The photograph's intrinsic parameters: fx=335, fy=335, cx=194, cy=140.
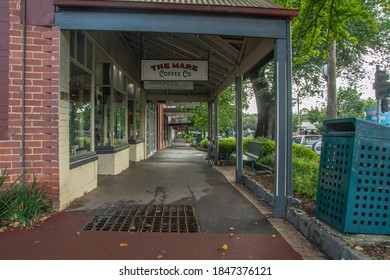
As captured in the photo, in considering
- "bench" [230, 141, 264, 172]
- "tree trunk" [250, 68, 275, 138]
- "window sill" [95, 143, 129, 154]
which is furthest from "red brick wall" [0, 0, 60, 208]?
"tree trunk" [250, 68, 275, 138]

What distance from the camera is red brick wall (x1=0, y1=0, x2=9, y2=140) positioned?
504 centimetres

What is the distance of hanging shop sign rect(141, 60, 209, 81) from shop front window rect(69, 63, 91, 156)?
1603mm

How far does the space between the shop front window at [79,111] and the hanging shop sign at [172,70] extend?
5.26 feet

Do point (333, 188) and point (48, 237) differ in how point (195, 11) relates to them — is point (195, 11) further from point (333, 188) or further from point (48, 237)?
point (48, 237)

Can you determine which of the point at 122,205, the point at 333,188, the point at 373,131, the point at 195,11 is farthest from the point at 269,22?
the point at 122,205

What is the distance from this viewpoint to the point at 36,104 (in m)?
5.18

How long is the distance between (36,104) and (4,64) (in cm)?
74

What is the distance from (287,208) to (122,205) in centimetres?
278

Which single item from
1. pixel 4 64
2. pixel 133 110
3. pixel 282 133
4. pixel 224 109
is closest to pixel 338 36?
pixel 282 133

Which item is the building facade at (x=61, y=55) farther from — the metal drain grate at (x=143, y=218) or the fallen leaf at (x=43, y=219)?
the metal drain grate at (x=143, y=218)

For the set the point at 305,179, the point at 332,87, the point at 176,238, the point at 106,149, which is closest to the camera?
the point at 176,238

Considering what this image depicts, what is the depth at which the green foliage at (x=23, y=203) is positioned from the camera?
4.57 meters

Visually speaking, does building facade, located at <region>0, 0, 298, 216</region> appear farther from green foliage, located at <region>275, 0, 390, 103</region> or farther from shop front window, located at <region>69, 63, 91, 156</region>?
green foliage, located at <region>275, 0, 390, 103</region>

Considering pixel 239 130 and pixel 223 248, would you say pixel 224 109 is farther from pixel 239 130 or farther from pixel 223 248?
pixel 223 248
